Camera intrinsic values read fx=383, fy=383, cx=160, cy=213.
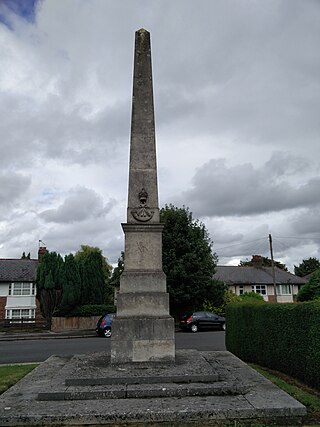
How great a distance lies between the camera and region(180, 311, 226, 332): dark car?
23.4m

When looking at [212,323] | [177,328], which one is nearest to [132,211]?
[212,323]

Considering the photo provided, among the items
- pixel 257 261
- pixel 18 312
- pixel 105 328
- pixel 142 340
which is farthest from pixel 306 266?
pixel 142 340

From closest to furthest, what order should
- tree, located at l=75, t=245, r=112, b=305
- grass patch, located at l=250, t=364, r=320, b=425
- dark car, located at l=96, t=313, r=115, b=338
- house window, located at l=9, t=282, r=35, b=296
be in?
grass patch, located at l=250, t=364, r=320, b=425 → dark car, located at l=96, t=313, r=115, b=338 → tree, located at l=75, t=245, r=112, b=305 → house window, located at l=9, t=282, r=35, b=296

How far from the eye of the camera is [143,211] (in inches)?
349

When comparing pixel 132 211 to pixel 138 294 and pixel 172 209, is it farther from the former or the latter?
pixel 172 209

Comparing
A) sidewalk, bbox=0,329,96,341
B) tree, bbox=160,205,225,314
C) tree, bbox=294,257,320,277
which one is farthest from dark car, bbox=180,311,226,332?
tree, bbox=294,257,320,277

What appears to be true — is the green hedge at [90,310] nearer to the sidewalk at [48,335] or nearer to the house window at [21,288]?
the sidewalk at [48,335]

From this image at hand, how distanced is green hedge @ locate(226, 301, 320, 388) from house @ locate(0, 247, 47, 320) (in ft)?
86.5

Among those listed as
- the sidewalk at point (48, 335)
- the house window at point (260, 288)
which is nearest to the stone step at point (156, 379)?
the sidewalk at point (48, 335)

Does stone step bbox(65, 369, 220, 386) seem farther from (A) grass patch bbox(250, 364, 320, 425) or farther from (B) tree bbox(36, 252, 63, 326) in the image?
(B) tree bbox(36, 252, 63, 326)

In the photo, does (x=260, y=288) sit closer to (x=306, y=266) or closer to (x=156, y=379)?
(x=156, y=379)

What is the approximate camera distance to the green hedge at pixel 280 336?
7434 millimetres

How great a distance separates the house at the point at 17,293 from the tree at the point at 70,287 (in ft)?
31.4

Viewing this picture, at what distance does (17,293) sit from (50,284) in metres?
10.9
